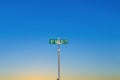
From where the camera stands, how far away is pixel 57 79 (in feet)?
284

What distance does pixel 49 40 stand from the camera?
90.1 m

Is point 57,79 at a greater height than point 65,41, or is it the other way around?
point 65,41

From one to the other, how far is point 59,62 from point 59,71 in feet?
5.31

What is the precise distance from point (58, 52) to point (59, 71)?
3.13 m

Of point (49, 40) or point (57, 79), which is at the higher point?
point (49, 40)

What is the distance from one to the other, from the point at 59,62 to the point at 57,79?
3884 mm

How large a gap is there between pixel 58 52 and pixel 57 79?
16.7 feet

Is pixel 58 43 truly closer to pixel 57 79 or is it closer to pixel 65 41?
pixel 65 41

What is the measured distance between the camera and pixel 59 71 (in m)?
88.7

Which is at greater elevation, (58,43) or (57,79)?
(58,43)

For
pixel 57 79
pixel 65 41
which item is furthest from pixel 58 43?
pixel 57 79

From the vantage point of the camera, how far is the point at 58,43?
3563 inches

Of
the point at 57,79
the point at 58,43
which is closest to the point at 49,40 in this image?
the point at 58,43
